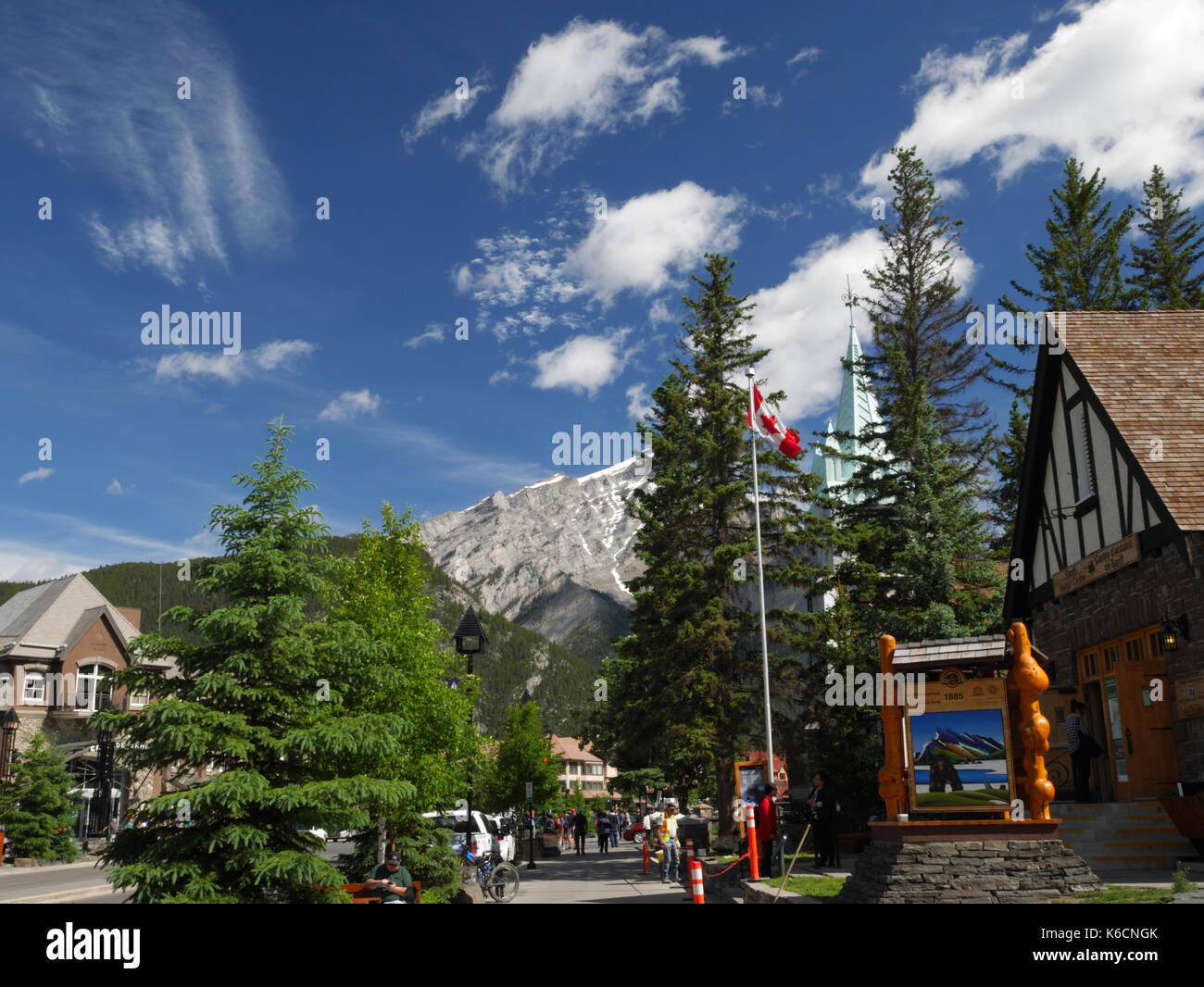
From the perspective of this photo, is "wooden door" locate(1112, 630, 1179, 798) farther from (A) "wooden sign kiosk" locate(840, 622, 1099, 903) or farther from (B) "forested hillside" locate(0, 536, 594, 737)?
(B) "forested hillside" locate(0, 536, 594, 737)

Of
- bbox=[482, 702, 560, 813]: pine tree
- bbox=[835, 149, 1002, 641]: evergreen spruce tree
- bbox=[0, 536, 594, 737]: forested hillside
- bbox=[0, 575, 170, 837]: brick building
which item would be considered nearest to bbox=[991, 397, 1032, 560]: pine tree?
bbox=[835, 149, 1002, 641]: evergreen spruce tree

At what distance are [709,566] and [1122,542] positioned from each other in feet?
50.6

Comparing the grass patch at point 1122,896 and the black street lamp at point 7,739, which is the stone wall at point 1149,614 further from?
the black street lamp at point 7,739

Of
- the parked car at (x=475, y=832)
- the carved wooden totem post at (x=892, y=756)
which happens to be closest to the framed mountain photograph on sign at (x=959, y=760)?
the carved wooden totem post at (x=892, y=756)

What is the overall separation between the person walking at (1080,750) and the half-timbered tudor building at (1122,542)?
669mm

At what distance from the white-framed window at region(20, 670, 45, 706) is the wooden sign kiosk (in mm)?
55231

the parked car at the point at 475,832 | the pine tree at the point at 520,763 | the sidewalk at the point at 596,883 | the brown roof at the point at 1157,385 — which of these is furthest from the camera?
the pine tree at the point at 520,763

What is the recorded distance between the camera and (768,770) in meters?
20.5

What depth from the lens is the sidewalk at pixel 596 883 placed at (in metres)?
20.2

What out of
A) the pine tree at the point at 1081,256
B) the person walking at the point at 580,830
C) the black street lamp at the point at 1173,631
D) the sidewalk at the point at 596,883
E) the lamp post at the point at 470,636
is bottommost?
the person walking at the point at 580,830

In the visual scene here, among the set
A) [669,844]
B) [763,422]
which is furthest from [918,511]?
[669,844]

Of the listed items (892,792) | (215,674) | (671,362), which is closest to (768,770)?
(892,792)
